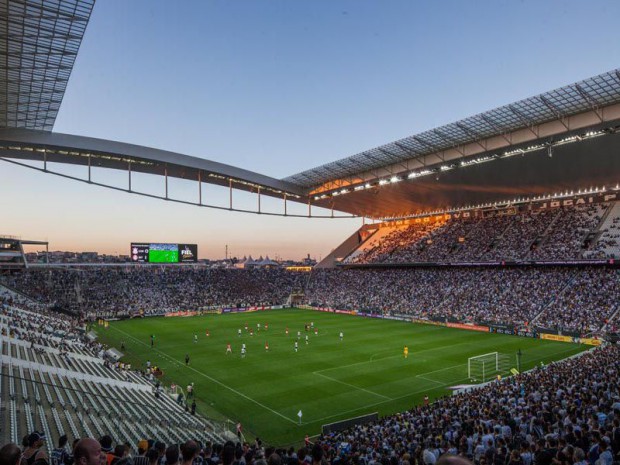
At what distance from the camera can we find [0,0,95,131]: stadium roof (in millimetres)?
15781

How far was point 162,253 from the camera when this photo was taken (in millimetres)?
66125

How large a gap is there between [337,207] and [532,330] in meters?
36.6

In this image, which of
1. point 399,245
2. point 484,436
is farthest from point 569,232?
point 484,436

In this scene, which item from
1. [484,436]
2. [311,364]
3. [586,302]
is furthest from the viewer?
[586,302]

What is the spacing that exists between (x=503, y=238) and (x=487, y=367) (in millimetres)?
33036

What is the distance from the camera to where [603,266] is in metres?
46.9

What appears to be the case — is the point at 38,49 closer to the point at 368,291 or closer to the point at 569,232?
the point at 569,232

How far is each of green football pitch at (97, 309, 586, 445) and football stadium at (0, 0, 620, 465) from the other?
24 cm

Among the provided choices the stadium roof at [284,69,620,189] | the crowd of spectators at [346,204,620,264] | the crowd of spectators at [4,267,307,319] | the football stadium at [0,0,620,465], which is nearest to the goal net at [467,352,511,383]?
the football stadium at [0,0,620,465]

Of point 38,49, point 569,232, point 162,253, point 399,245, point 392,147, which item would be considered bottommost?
point 162,253

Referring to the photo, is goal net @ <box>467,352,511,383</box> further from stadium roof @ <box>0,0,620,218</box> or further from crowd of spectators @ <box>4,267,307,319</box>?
crowd of spectators @ <box>4,267,307,319</box>

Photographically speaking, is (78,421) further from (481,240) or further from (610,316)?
(481,240)

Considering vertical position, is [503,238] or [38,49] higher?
[38,49]

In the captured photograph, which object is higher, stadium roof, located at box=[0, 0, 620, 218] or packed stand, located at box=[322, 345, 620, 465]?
stadium roof, located at box=[0, 0, 620, 218]
